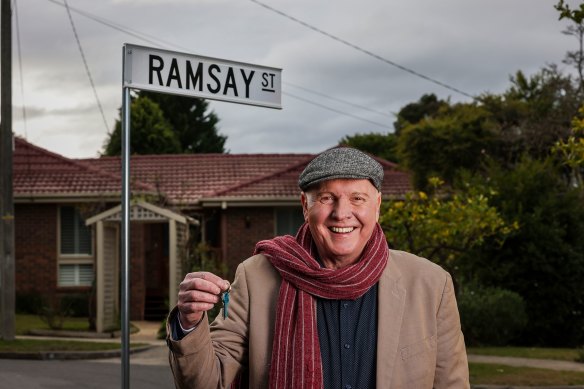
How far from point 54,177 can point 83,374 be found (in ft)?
47.2

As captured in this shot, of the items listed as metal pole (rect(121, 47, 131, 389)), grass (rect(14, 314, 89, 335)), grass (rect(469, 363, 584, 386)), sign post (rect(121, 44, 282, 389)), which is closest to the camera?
metal pole (rect(121, 47, 131, 389))

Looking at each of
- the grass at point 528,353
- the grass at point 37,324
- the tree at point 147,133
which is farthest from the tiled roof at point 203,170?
the tree at point 147,133

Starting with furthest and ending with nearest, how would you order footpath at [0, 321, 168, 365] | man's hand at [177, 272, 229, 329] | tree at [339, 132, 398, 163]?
tree at [339, 132, 398, 163]
footpath at [0, 321, 168, 365]
man's hand at [177, 272, 229, 329]

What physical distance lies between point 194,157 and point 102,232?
966 centimetres

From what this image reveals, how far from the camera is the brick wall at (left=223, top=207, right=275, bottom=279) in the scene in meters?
28.6

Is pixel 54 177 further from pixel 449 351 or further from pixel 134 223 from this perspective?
pixel 449 351

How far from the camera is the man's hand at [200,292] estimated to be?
3428 millimetres

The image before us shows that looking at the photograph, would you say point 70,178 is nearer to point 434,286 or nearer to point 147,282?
point 147,282

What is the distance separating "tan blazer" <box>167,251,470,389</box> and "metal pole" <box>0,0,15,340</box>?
16316 millimetres

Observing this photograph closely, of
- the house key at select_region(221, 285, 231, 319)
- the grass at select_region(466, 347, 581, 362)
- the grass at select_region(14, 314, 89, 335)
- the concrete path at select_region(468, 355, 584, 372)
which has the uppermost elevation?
the house key at select_region(221, 285, 231, 319)

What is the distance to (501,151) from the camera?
3303 centimetres

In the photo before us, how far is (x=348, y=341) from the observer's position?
12.2ft

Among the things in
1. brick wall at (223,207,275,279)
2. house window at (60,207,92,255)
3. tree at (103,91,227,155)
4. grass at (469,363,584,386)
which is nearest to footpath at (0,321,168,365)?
grass at (469,363,584,386)

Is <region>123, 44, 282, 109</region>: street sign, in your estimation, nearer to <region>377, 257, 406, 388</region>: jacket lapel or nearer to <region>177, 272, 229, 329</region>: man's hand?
<region>377, 257, 406, 388</region>: jacket lapel
